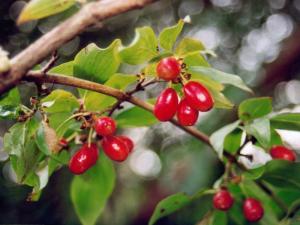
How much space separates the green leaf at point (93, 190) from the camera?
180cm

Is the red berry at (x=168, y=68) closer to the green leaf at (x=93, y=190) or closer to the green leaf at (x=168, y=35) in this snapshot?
the green leaf at (x=168, y=35)

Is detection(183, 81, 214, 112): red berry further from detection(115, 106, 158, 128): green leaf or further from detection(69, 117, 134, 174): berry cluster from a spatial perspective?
detection(115, 106, 158, 128): green leaf

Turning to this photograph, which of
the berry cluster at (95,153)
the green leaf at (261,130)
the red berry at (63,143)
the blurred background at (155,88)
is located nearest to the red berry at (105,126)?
the berry cluster at (95,153)

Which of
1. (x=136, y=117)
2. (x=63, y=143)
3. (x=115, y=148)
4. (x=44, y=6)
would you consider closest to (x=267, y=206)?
(x=136, y=117)

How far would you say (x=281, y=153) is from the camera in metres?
1.71

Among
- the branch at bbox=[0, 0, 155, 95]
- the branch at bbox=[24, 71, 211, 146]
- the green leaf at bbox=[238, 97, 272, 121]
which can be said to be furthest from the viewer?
the green leaf at bbox=[238, 97, 272, 121]

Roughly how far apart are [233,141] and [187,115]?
407 mm

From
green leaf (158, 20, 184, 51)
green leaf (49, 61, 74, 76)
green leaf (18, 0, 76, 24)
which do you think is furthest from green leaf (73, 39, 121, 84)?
green leaf (18, 0, 76, 24)

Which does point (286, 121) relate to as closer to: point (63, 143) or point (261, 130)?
point (261, 130)

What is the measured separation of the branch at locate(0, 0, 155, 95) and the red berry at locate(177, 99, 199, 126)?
544 mm

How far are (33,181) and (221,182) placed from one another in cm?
73

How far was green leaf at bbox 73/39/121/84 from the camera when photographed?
4.25 ft

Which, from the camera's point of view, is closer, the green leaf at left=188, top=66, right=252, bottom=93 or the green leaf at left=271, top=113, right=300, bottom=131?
the green leaf at left=188, top=66, right=252, bottom=93

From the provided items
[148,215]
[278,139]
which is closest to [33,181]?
[278,139]
